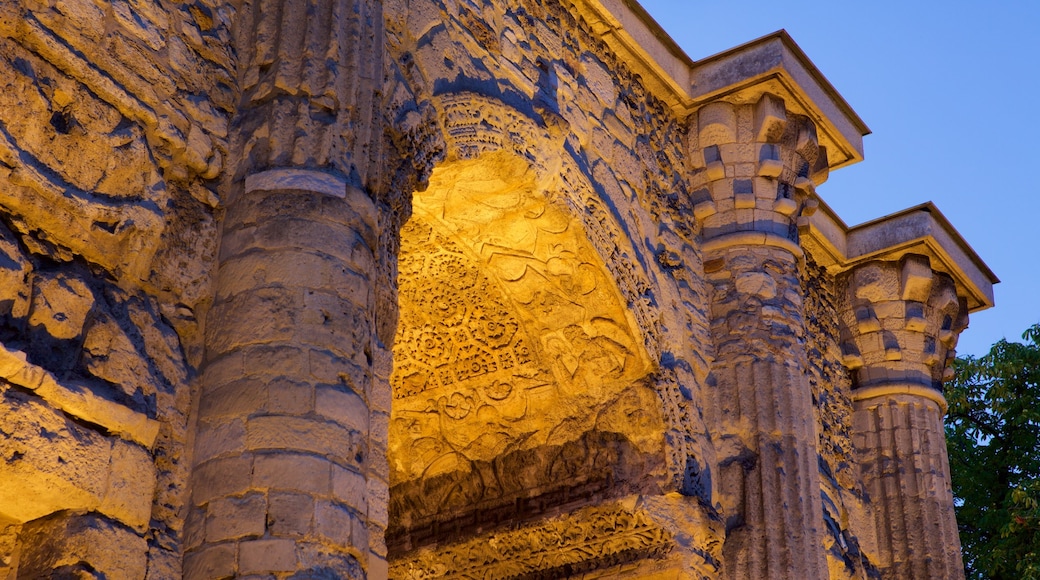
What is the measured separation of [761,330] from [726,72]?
1.27m

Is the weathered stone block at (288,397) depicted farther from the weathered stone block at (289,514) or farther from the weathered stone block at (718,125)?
the weathered stone block at (718,125)

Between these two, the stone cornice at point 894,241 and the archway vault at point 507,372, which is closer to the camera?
the archway vault at point 507,372

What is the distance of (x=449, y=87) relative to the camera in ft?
15.7

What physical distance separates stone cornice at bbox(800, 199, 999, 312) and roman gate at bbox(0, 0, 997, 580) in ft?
0.08

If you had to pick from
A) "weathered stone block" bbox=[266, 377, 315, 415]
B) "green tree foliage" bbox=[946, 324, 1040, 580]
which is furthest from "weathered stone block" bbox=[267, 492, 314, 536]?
"green tree foliage" bbox=[946, 324, 1040, 580]

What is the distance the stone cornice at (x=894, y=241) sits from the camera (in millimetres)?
7570

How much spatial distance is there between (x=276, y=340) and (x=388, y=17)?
59.3 inches

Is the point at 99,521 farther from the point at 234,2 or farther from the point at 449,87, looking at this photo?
the point at 449,87

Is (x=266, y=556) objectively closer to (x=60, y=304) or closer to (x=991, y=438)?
(x=60, y=304)

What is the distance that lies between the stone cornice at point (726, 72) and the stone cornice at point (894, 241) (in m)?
0.93

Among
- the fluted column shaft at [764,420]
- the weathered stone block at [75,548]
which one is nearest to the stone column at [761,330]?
the fluted column shaft at [764,420]

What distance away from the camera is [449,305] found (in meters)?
5.91

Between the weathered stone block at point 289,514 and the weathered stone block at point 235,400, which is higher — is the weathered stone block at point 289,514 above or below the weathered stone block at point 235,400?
below

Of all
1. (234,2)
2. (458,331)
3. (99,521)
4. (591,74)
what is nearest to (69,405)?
(99,521)
